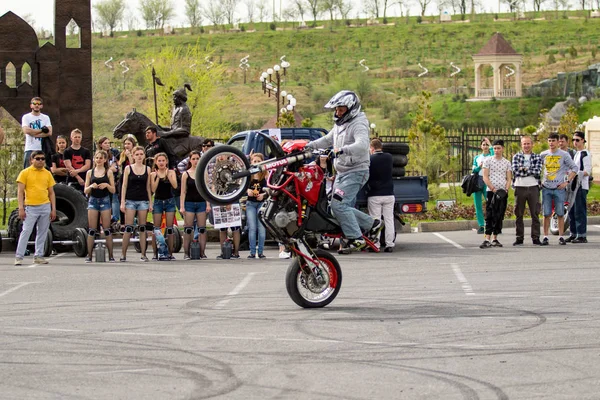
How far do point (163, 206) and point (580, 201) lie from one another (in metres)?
7.22

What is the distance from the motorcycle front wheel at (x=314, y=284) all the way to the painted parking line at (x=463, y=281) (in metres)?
1.80

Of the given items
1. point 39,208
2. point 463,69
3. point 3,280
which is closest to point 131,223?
point 39,208

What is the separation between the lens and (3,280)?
1577 cm

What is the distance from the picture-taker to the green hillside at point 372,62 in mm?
83812

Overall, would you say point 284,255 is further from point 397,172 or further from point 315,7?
point 315,7

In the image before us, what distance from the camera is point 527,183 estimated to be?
20.4m

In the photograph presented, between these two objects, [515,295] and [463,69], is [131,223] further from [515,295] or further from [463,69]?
[463,69]

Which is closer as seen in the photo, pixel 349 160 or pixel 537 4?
pixel 349 160

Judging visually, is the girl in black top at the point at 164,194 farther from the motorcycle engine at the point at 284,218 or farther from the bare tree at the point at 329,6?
the bare tree at the point at 329,6

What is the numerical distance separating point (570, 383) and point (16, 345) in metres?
4.60

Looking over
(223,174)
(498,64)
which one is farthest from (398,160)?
(498,64)

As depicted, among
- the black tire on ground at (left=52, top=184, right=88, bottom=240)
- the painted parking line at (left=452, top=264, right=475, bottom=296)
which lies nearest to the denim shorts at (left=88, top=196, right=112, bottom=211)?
the black tire on ground at (left=52, top=184, right=88, bottom=240)

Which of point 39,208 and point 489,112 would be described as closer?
point 39,208

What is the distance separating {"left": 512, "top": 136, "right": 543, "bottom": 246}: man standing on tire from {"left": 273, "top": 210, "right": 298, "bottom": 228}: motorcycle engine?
884 cm
